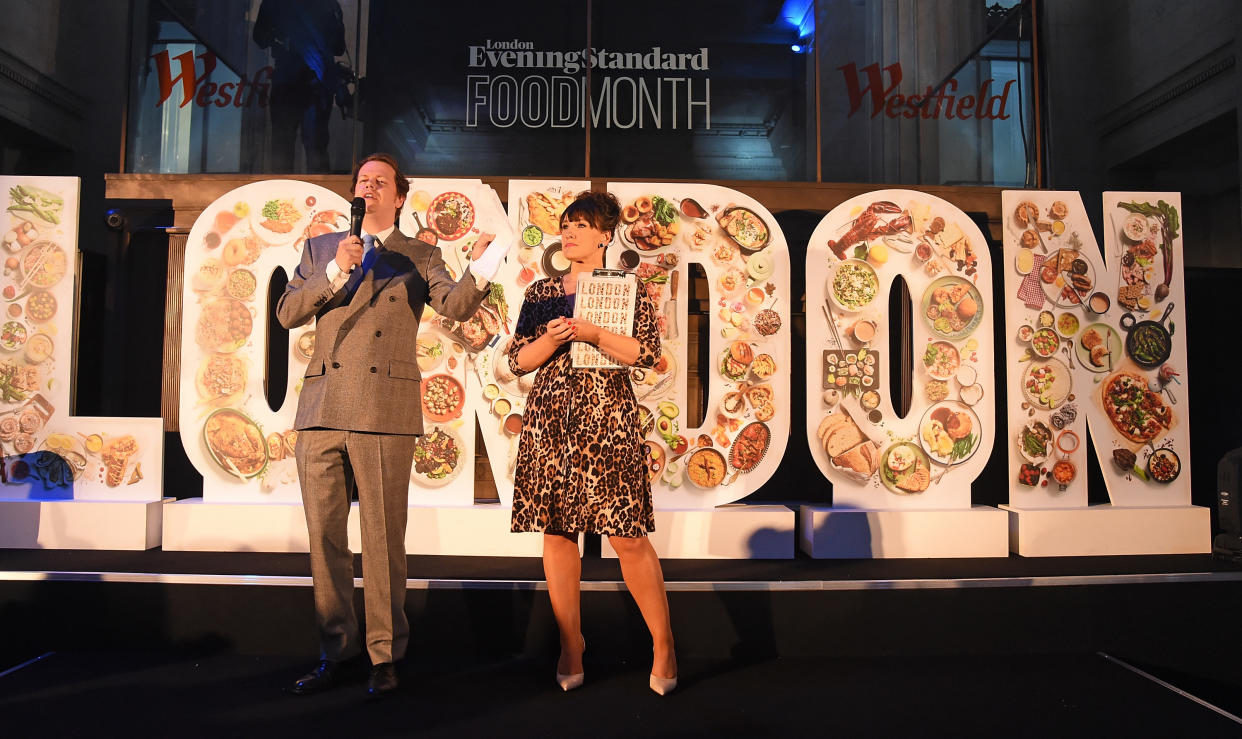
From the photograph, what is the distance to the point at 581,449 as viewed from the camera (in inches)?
89.1

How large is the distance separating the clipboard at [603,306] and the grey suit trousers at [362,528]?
0.64 metres

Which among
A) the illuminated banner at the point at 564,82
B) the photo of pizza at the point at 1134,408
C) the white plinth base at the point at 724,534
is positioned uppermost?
the illuminated banner at the point at 564,82

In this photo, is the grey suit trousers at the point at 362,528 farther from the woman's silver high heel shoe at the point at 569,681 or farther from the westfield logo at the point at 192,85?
the westfield logo at the point at 192,85

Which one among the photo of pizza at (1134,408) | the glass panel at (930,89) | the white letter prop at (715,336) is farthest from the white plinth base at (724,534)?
the glass panel at (930,89)

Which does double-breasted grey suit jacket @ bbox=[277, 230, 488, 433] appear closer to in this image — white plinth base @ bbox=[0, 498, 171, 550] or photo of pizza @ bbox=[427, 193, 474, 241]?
photo of pizza @ bbox=[427, 193, 474, 241]

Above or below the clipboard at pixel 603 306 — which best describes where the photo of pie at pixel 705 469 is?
below

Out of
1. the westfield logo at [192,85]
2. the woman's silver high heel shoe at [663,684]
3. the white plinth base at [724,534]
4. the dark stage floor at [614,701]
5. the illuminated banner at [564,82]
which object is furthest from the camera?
the illuminated banner at [564,82]

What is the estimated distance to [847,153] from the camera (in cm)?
722

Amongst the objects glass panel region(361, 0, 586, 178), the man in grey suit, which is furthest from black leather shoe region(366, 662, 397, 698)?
glass panel region(361, 0, 586, 178)

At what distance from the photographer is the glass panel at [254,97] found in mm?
5160

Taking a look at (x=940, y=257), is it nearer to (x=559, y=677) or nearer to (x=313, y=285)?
(x=559, y=677)

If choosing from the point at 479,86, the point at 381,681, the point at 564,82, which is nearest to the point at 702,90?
the point at 564,82

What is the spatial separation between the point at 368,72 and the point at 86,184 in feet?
9.43

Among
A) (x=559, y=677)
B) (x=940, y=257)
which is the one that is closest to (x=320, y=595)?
(x=559, y=677)
